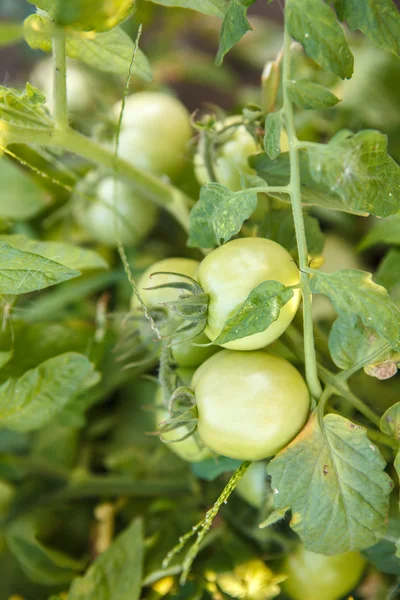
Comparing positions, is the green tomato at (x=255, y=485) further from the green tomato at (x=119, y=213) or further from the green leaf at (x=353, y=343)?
the green tomato at (x=119, y=213)

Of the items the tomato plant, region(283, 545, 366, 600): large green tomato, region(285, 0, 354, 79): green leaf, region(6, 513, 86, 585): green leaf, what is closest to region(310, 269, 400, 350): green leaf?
the tomato plant

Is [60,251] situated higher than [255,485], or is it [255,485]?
[60,251]

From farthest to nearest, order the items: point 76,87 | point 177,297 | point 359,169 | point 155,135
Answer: point 76,87
point 155,135
point 177,297
point 359,169

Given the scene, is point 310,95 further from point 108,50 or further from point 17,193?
→ point 17,193

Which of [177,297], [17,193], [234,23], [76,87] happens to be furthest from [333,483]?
[76,87]

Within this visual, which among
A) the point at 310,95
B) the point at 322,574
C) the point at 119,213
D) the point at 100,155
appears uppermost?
the point at 310,95

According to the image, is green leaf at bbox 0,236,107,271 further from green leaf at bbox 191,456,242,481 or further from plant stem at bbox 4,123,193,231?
green leaf at bbox 191,456,242,481

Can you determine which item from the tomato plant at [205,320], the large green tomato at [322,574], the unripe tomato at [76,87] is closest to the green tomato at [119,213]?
the tomato plant at [205,320]

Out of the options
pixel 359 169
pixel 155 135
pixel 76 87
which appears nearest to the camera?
pixel 359 169
